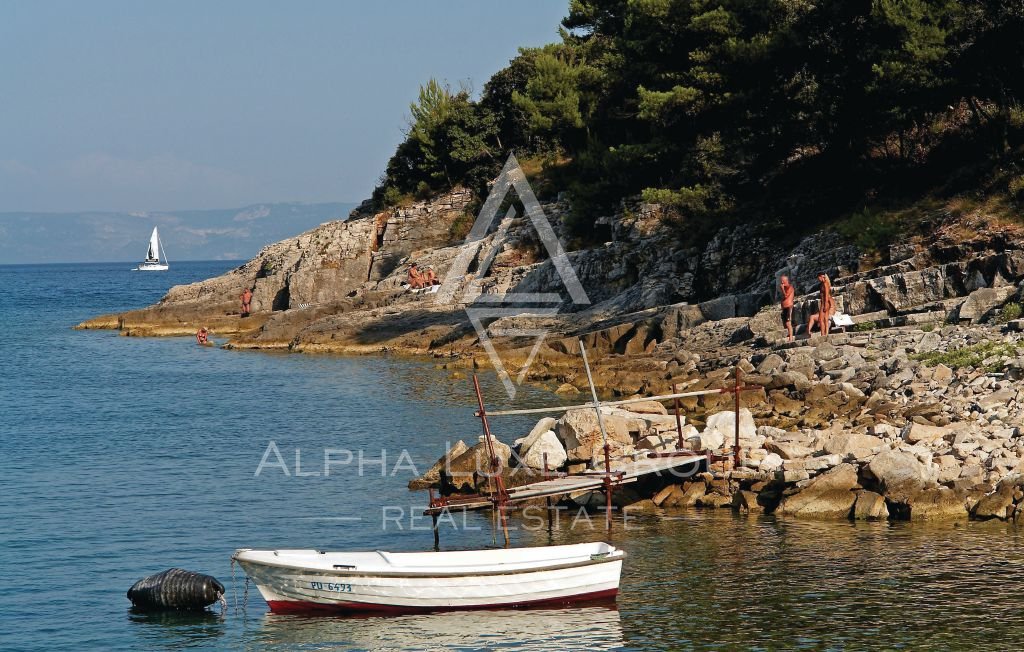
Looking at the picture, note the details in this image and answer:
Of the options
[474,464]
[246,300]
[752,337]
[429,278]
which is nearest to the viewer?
[474,464]

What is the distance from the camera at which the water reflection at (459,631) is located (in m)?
17.2

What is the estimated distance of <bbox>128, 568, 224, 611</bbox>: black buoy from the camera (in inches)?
755

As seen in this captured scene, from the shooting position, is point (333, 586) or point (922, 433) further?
point (922, 433)

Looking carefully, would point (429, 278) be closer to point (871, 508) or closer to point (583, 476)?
point (583, 476)

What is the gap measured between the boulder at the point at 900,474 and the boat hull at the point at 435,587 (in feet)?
22.1

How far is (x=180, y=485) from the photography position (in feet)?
94.8

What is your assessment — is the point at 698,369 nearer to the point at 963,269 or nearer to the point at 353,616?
the point at 963,269

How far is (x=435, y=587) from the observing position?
60.2 ft

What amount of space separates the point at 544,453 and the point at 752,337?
Answer: 1439 cm

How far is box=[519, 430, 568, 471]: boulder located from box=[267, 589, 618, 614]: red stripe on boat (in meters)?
6.53

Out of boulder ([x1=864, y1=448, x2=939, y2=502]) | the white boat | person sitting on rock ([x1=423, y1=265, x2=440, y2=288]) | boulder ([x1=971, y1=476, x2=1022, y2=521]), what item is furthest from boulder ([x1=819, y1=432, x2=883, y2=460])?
person sitting on rock ([x1=423, y1=265, x2=440, y2=288])

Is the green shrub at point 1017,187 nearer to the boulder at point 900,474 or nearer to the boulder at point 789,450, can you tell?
the boulder at point 789,450

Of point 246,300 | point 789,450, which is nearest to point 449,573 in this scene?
point 789,450

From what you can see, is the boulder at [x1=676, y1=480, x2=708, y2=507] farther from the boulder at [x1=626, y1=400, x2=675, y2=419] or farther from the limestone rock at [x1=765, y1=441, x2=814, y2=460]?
the boulder at [x1=626, y1=400, x2=675, y2=419]
